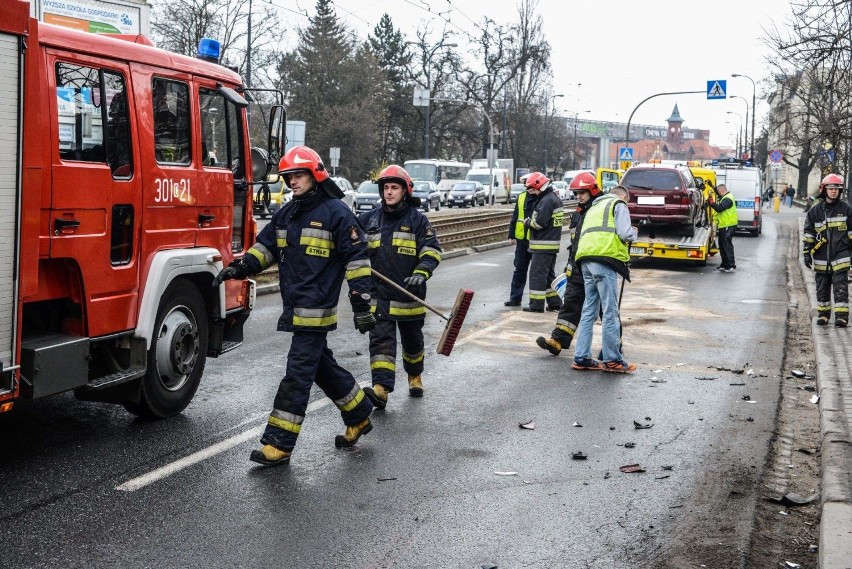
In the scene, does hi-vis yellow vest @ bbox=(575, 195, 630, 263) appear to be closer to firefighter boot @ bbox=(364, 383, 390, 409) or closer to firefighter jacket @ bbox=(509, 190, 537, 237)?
firefighter boot @ bbox=(364, 383, 390, 409)

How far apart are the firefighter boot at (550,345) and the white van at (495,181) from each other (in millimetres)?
45880

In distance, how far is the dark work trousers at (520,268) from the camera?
46.2 ft

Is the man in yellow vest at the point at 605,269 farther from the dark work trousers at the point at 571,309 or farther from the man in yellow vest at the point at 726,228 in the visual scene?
the man in yellow vest at the point at 726,228

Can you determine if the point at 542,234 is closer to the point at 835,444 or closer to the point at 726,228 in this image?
the point at 835,444

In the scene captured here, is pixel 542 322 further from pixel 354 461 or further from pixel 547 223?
pixel 354 461

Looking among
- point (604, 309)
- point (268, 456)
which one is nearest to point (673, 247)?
point (604, 309)

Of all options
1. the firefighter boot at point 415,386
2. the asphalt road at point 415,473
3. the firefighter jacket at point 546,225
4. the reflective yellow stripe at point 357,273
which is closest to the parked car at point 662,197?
the firefighter jacket at point 546,225

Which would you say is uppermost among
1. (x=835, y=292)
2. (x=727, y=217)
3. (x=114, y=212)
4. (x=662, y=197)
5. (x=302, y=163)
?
(x=302, y=163)

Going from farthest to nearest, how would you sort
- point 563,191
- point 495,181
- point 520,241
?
1. point 563,191
2. point 495,181
3. point 520,241

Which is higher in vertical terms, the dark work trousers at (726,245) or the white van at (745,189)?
the white van at (745,189)

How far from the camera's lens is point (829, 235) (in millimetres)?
12195

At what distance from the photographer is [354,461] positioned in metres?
6.23

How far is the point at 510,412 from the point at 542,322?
5.04 metres

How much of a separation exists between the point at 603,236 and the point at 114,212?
190 inches
